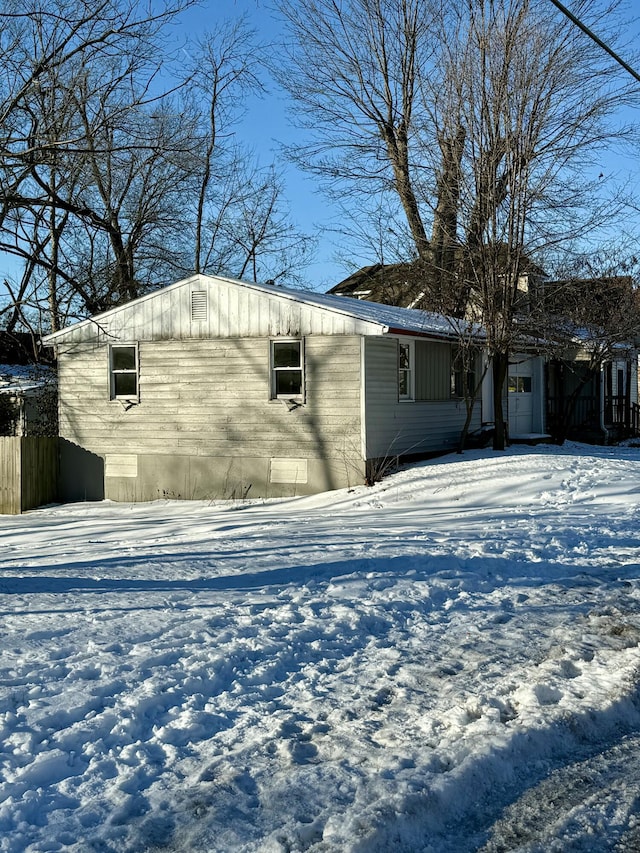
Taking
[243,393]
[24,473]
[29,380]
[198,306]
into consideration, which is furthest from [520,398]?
[29,380]

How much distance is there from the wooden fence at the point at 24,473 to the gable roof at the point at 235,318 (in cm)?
272

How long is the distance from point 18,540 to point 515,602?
30.1ft

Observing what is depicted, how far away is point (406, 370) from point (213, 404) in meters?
4.52

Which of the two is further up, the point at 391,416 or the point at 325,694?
the point at 391,416

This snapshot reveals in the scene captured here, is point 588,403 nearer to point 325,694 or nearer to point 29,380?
point 29,380

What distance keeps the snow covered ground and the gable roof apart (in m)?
8.40

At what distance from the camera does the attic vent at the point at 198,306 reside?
798 inches

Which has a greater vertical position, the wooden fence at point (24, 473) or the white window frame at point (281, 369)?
the white window frame at point (281, 369)

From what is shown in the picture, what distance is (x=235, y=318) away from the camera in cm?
1992

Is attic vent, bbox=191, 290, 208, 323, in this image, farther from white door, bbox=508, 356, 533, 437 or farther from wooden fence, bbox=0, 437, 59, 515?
white door, bbox=508, 356, 533, 437

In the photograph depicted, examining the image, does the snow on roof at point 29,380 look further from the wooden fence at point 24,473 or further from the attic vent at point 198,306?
the attic vent at point 198,306

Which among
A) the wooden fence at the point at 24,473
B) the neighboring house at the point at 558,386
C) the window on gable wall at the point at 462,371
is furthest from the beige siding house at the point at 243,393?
the neighboring house at the point at 558,386

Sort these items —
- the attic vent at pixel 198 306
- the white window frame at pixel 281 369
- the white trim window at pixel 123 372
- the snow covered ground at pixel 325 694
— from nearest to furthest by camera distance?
the snow covered ground at pixel 325 694
the white window frame at pixel 281 369
the attic vent at pixel 198 306
the white trim window at pixel 123 372

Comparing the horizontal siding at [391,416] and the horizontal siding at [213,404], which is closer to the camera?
the horizontal siding at [391,416]
